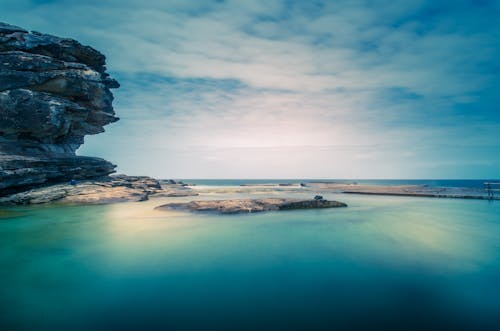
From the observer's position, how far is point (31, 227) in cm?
1722

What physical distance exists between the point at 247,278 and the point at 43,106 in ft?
119

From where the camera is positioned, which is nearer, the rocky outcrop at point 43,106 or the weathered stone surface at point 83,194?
the weathered stone surface at point 83,194

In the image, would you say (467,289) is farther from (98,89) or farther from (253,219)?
(98,89)

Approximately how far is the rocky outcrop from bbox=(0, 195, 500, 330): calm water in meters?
17.4

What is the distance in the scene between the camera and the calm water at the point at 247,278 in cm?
609

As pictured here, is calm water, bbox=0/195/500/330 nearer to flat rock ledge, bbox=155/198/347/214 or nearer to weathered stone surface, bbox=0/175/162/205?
flat rock ledge, bbox=155/198/347/214

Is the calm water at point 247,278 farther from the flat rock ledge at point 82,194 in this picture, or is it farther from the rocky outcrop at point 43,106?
the rocky outcrop at point 43,106

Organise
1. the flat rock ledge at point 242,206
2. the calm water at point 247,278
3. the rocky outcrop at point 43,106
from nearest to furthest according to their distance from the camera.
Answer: the calm water at point 247,278 < the flat rock ledge at point 242,206 < the rocky outcrop at point 43,106

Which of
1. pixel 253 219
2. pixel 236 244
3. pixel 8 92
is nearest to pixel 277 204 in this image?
pixel 253 219

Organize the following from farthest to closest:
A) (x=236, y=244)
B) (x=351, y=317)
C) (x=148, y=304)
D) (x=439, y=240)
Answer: (x=439, y=240)
(x=236, y=244)
(x=148, y=304)
(x=351, y=317)

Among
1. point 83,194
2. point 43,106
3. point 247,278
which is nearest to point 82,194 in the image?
point 83,194

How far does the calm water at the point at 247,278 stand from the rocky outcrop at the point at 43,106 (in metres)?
17.4

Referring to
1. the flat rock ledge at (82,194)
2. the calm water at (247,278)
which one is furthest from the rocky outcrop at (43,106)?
the calm water at (247,278)

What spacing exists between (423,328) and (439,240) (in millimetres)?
10936
